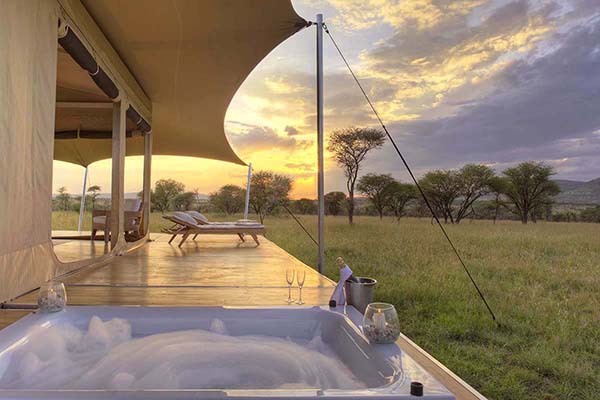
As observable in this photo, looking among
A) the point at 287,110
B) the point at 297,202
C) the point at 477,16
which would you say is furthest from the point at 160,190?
the point at 477,16

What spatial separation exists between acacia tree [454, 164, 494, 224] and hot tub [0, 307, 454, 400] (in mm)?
16533

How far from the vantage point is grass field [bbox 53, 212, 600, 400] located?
304cm

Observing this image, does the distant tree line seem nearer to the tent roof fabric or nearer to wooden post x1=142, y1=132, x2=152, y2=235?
the tent roof fabric

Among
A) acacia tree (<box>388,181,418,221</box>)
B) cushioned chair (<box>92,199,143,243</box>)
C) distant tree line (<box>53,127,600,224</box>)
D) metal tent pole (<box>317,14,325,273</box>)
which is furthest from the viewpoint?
acacia tree (<box>388,181,418,221</box>)

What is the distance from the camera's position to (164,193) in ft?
60.6

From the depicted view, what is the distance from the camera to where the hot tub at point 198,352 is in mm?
1506

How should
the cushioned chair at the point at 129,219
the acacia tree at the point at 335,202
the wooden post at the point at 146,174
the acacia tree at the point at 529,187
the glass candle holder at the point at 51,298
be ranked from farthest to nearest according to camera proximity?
the acacia tree at the point at 335,202 < the acacia tree at the point at 529,187 < the wooden post at the point at 146,174 < the cushioned chair at the point at 129,219 < the glass candle holder at the point at 51,298

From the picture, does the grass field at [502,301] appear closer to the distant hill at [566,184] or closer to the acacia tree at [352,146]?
the distant hill at [566,184]

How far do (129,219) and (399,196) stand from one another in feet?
47.7

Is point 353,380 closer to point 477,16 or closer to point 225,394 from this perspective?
point 225,394

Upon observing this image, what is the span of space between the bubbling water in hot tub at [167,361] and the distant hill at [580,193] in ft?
36.4

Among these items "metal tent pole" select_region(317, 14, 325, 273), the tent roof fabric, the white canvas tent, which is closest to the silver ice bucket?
"metal tent pole" select_region(317, 14, 325, 273)

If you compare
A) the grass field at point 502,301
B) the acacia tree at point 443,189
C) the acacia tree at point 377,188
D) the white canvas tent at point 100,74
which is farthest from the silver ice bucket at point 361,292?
the acacia tree at point 377,188

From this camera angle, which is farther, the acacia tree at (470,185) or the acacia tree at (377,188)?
the acacia tree at (377,188)
